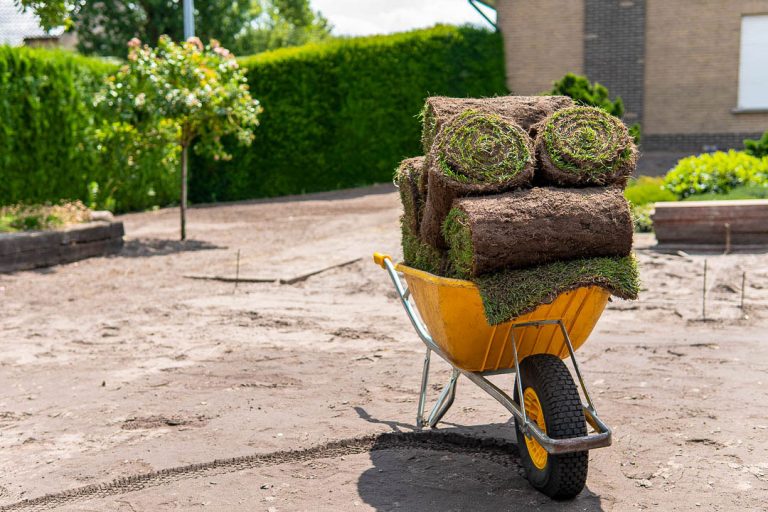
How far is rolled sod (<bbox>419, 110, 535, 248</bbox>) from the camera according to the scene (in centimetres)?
311

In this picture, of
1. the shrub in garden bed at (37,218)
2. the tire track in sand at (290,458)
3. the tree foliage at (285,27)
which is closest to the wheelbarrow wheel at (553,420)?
the tire track in sand at (290,458)

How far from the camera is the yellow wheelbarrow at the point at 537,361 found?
9.39 feet

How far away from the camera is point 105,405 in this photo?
430cm

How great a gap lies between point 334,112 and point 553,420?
45.7 feet

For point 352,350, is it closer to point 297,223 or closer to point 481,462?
point 481,462

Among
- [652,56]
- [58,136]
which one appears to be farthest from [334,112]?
[652,56]

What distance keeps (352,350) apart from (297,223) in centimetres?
669

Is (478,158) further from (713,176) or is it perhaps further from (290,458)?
(713,176)

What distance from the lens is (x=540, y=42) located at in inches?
706

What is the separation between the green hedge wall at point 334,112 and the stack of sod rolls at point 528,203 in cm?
1283

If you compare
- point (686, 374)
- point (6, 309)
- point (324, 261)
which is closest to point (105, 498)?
point (686, 374)

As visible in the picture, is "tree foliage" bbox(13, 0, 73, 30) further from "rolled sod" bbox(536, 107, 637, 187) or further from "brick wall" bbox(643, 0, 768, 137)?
"brick wall" bbox(643, 0, 768, 137)

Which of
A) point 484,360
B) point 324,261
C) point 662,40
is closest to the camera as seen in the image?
point 484,360

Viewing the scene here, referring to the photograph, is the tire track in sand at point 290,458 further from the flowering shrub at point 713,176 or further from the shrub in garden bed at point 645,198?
the flowering shrub at point 713,176
